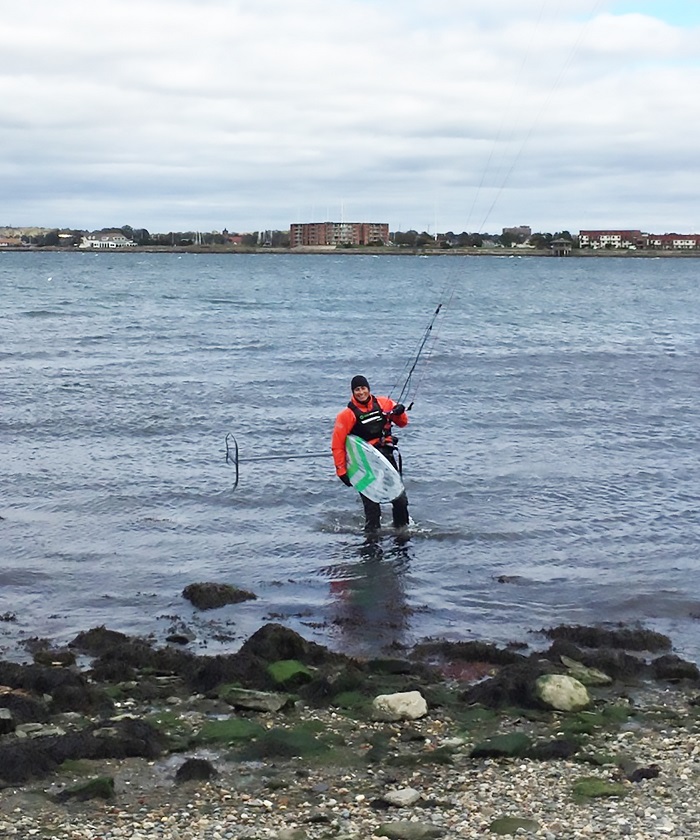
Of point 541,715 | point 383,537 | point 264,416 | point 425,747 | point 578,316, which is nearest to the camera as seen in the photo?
point 425,747

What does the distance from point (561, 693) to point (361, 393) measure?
576 centimetres

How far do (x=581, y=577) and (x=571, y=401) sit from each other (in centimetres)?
1470

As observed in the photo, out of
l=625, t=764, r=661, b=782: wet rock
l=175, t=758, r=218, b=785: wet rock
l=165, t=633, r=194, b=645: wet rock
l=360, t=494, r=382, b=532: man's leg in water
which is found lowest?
l=165, t=633, r=194, b=645: wet rock

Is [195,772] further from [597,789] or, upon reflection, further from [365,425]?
[365,425]

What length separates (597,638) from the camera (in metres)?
11.7

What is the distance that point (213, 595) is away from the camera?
12.9 m

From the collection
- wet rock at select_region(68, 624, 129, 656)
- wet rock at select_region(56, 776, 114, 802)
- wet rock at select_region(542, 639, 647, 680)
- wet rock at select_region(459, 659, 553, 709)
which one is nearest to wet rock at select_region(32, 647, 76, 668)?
wet rock at select_region(68, 624, 129, 656)

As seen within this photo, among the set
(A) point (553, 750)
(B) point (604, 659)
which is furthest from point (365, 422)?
(A) point (553, 750)

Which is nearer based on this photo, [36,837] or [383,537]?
[36,837]

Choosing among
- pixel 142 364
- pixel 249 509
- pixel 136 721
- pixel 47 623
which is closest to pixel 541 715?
pixel 136 721

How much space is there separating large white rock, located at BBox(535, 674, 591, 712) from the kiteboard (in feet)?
17.7

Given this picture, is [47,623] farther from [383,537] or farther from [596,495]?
[596,495]

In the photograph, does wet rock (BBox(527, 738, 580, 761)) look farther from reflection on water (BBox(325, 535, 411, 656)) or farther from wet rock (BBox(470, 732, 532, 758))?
reflection on water (BBox(325, 535, 411, 656))

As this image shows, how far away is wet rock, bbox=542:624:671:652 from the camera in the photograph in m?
11.6
